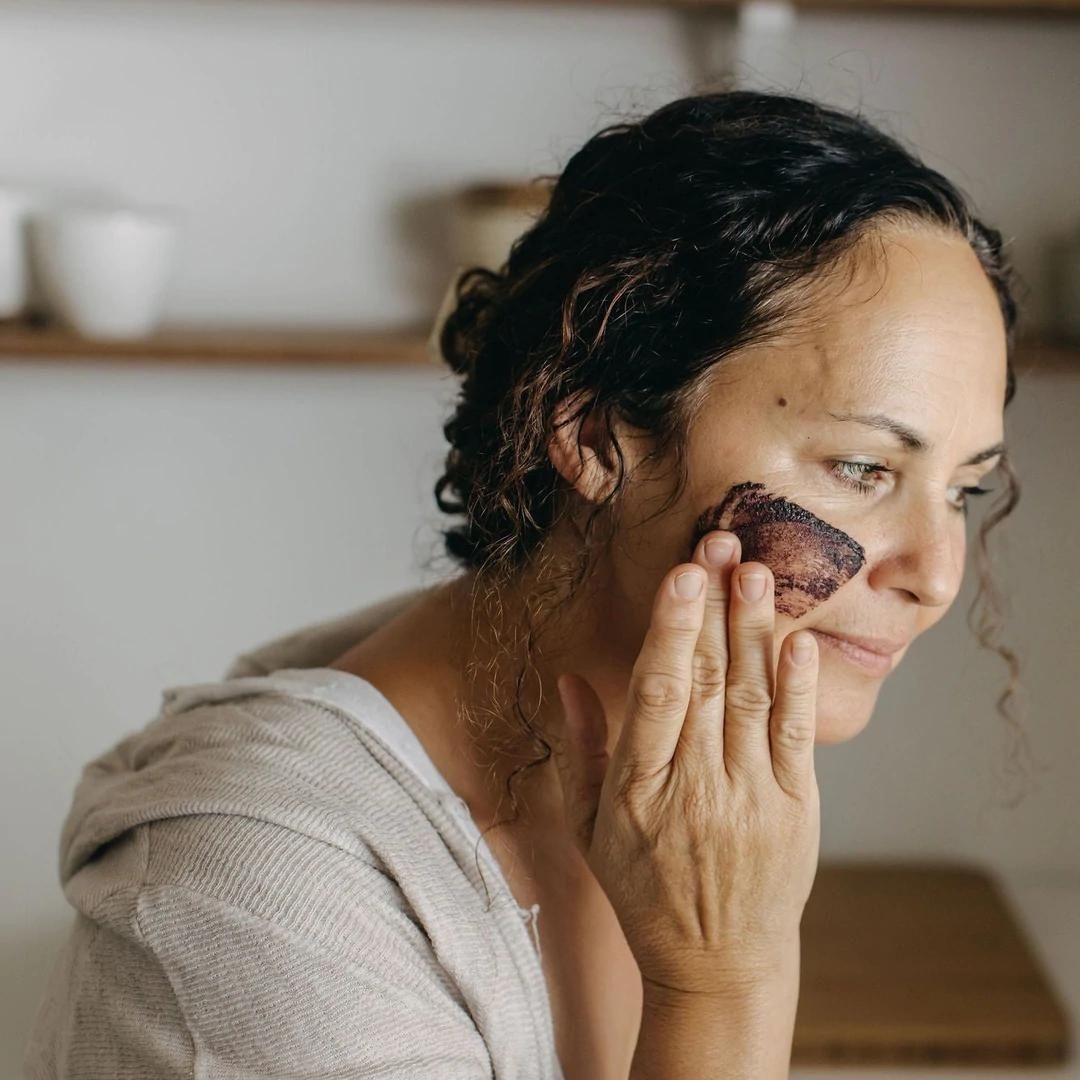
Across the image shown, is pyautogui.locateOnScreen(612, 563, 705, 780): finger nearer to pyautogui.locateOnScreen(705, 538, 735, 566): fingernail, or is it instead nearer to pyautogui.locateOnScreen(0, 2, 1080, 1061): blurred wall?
pyautogui.locateOnScreen(705, 538, 735, 566): fingernail

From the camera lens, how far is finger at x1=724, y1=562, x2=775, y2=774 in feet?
2.76

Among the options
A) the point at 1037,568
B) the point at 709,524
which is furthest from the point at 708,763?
the point at 1037,568

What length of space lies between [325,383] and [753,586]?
1152 mm

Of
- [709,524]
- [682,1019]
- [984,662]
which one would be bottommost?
[984,662]

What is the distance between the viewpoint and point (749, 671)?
845 millimetres

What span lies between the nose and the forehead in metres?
0.06

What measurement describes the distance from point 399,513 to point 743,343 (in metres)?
1.08

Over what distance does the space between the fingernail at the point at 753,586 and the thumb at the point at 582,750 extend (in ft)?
0.60

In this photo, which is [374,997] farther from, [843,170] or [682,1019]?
[843,170]

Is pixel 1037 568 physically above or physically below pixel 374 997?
below

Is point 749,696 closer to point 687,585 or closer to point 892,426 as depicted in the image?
point 687,585

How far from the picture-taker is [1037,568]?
1.89 metres

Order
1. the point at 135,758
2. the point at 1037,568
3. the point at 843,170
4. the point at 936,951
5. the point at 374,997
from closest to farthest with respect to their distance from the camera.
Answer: the point at 374,997 < the point at 843,170 < the point at 135,758 < the point at 936,951 < the point at 1037,568

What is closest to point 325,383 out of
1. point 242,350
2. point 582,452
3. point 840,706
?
point 242,350
